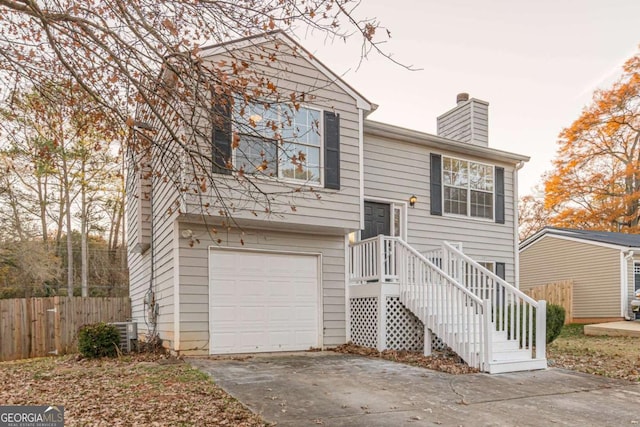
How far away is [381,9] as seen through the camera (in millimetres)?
6398

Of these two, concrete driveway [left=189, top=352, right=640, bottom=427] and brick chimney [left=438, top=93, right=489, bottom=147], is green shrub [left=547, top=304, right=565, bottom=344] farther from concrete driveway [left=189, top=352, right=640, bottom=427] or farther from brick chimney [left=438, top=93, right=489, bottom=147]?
brick chimney [left=438, top=93, right=489, bottom=147]

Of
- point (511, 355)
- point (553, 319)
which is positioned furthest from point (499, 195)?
point (511, 355)

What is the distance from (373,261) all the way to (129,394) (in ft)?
16.6

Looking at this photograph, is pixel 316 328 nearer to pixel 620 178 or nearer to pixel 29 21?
pixel 29 21

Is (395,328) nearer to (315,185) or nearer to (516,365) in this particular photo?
(516,365)

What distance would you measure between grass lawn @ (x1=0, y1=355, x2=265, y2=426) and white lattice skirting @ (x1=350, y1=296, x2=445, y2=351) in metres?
3.45

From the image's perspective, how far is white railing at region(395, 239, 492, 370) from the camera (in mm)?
6695

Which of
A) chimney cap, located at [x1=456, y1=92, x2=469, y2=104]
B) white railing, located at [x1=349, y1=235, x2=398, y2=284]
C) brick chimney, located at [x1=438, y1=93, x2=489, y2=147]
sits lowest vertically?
white railing, located at [x1=349, y1=235, x2=398, y2=284]

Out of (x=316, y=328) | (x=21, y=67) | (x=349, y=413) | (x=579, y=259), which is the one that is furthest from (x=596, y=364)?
(x=579, y=259)

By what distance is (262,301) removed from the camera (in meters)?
8.55

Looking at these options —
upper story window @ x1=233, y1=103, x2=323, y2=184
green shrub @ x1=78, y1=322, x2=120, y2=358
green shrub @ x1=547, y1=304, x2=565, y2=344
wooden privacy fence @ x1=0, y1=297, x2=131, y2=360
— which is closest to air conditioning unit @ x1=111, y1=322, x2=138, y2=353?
green shrub @ x1=78, y1=322, x2=120, y2=358

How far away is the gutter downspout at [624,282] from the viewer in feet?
54.2

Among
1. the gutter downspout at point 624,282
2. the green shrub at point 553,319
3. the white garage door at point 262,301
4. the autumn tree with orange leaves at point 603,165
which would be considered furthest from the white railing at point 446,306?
the autumn tree with orange leaves at point 603,165

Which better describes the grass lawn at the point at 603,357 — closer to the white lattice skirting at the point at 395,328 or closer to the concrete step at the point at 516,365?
the concrete step at the point at 516,365
